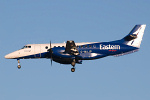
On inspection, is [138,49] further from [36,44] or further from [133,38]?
[36,44]

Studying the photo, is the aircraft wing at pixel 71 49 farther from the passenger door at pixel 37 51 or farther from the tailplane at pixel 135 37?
the tailplane at pixel 135 37

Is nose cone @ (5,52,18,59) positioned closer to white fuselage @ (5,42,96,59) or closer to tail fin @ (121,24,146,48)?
white fuselage @ (5,42,96,59)

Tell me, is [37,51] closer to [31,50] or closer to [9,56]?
[31,50]

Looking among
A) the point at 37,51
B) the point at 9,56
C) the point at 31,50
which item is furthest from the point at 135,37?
the point at 9,56

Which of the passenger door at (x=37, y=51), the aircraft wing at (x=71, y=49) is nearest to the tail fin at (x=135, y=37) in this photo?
the aircraft wing at (x=71, y=49)

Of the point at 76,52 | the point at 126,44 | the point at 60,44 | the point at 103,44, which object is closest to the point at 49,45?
the point at 60,44

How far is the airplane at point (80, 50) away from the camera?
50.9 m

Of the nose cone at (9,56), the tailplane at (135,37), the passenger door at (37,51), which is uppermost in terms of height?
the tailplane at (135,37)

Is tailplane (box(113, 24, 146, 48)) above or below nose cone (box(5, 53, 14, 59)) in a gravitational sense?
above

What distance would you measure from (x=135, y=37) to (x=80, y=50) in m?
9.47

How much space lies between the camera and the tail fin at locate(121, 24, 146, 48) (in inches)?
2125

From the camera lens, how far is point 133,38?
178 ft

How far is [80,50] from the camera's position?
52125mm

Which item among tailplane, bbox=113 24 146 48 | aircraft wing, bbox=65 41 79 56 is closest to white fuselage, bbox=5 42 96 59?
aircraft wing, bbox=65 41 79 56
